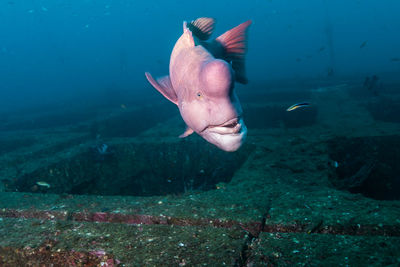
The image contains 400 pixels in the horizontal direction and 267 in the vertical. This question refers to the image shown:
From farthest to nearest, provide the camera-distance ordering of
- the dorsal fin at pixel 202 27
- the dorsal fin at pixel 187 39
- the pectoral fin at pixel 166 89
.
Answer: the dorsal fin at pixel 202 27 < the pectoral fin at pixel 166 89 < the dorsal fin at pixel 187 39

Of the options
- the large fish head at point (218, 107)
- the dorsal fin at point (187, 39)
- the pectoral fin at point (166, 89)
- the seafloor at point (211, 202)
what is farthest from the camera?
the pectoral fin at point (166, 89)

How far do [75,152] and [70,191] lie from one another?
2.88 ft

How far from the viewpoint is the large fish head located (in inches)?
76.0

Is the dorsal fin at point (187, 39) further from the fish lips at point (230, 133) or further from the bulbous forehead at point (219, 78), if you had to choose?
the fish lips at point (230, 133)

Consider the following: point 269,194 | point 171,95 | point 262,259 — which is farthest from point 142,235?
point 171,95

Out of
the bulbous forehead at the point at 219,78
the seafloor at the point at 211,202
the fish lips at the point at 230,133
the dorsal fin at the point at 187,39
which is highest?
the dorsal fin at the point at 187,39

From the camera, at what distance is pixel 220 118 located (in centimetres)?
197

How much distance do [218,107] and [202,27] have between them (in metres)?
1.99

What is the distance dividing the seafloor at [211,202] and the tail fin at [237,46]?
1429 millimetres

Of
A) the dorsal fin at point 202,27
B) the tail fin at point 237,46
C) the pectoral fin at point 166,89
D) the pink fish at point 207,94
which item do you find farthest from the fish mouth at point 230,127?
the dorsal fin at point 202,27

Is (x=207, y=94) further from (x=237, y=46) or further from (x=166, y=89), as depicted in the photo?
(x=237, y=46)

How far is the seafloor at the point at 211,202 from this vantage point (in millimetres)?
1826

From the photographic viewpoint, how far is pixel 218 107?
1.97m

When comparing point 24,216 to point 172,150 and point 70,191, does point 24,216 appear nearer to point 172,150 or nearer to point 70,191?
point 70,191
